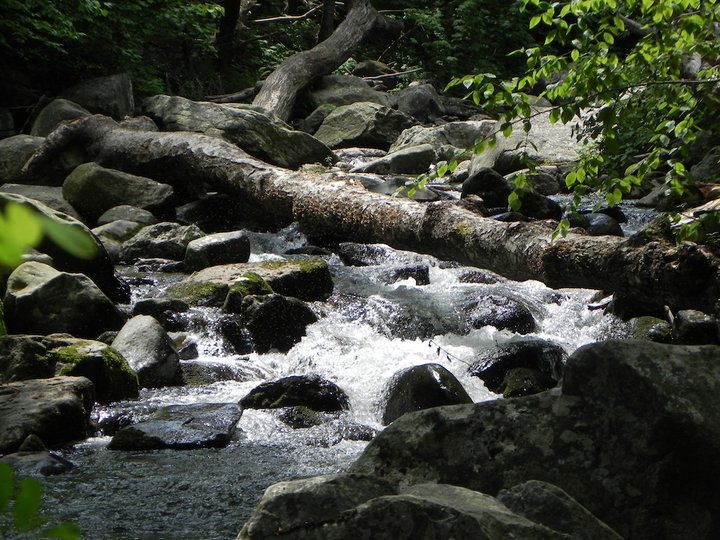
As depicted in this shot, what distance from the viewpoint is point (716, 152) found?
12891 millimetres

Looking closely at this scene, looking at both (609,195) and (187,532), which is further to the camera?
(609,195)

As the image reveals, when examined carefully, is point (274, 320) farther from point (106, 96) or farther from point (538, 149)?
point (538, 149)

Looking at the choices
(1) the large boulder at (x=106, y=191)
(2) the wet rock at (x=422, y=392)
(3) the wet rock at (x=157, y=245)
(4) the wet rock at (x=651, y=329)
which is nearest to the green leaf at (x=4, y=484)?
(2) the wet rock at (x=422, y=392)

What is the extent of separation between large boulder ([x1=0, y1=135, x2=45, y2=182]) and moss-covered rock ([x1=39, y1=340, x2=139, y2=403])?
6.69m

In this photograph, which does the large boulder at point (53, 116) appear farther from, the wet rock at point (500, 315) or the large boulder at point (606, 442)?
the large boulder at point (606, 442)

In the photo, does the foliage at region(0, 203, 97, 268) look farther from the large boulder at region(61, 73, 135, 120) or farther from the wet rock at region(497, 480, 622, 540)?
the large boulder at region(61, 73, 135, 120)

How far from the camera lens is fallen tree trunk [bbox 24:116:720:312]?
5.01m

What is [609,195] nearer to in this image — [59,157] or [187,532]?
[187,532]

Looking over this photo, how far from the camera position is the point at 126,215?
10805 millimetres

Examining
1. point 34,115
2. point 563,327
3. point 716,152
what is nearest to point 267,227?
point 563,327

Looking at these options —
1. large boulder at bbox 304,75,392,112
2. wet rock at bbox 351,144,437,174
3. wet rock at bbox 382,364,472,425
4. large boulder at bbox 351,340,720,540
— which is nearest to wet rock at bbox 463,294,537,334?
wet rock at bbox 382,364,472,425

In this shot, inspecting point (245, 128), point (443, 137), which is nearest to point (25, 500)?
point (245, 128)

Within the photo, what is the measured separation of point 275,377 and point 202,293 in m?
1.54

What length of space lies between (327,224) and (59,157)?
523 cm
